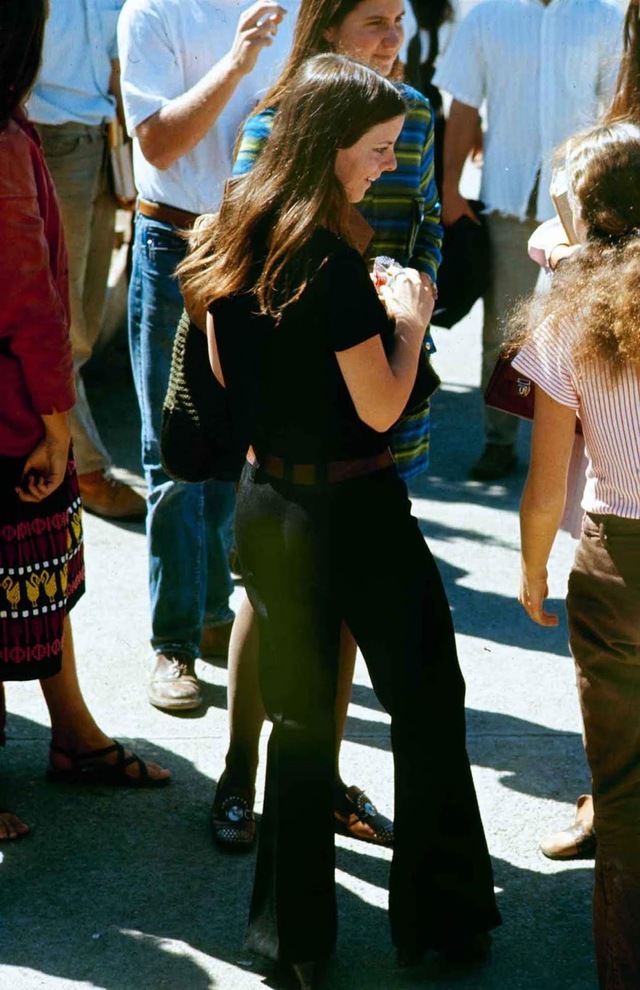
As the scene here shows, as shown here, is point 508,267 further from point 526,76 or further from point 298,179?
point 298,179

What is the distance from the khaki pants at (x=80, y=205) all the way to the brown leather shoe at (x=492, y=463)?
1.63 metres

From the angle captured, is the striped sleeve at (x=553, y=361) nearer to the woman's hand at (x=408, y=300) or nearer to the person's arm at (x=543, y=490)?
the person's arm at (x=543, y=490)

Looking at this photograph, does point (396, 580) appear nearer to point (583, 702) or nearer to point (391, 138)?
point (583, 702)

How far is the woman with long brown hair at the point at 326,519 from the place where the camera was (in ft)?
8.99

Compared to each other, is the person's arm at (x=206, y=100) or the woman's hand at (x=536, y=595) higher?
the person's arm at (x=206, y=100)

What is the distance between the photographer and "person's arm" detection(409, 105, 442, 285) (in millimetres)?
3602

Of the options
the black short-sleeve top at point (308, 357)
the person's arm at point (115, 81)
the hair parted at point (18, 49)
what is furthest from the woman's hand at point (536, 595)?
the person's arm at point (115, 81)

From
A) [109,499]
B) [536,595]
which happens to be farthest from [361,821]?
[109,499]

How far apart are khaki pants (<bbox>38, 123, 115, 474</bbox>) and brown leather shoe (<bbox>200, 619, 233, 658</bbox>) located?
4.28 feet

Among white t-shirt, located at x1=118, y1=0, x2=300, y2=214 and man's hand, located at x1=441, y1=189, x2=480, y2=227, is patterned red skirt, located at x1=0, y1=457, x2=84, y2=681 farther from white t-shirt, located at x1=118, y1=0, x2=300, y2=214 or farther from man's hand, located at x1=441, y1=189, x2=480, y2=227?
man's hand, located at x1=441, y1=189, x2=480, y2=227

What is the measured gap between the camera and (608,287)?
2562mm

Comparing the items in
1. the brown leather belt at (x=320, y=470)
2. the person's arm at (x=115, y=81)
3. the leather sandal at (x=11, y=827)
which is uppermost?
the person's arm at (x=115, y=81)

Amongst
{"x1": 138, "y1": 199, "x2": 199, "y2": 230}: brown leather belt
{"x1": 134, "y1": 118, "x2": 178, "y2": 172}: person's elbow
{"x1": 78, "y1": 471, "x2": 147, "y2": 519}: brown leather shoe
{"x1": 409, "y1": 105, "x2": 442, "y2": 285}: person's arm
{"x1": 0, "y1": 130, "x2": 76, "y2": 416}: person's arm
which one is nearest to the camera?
{"x1": 0, "y1": 130, "x2": 76, "y2": 416}: person's arm

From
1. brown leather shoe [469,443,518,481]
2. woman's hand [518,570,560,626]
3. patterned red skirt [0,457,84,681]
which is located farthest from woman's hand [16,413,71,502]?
brown leather shoe [469,443,518,481]
